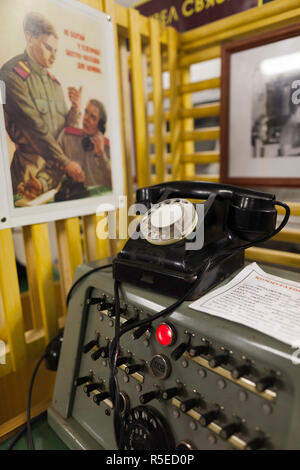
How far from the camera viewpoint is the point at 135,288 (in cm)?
63

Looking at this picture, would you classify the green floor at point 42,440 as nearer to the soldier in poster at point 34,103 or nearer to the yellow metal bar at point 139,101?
the soldier in poster at point 34,103

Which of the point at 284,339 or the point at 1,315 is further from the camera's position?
the point at 1,315

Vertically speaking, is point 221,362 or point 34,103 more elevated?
point 34,103

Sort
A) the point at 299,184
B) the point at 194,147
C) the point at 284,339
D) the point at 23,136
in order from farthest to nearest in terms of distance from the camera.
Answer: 1. the point at 194,147
2. the point at 299,184
3. the point at 23,136
4. the point at 284,339

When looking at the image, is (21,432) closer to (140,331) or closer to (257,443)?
(140,331)

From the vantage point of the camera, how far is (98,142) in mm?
949

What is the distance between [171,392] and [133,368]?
9cm

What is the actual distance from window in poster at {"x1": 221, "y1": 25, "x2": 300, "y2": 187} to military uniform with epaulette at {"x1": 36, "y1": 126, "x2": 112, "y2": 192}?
0.37 meters

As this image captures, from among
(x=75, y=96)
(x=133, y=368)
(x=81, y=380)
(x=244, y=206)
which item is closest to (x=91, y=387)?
(x=81, y=380)

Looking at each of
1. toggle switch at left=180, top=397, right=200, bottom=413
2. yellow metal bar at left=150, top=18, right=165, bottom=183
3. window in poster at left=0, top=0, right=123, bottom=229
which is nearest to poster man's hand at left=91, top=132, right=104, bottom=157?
window in poster at left=0, top=0, right=123, bottom=229

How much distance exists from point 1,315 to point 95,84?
69 cm
